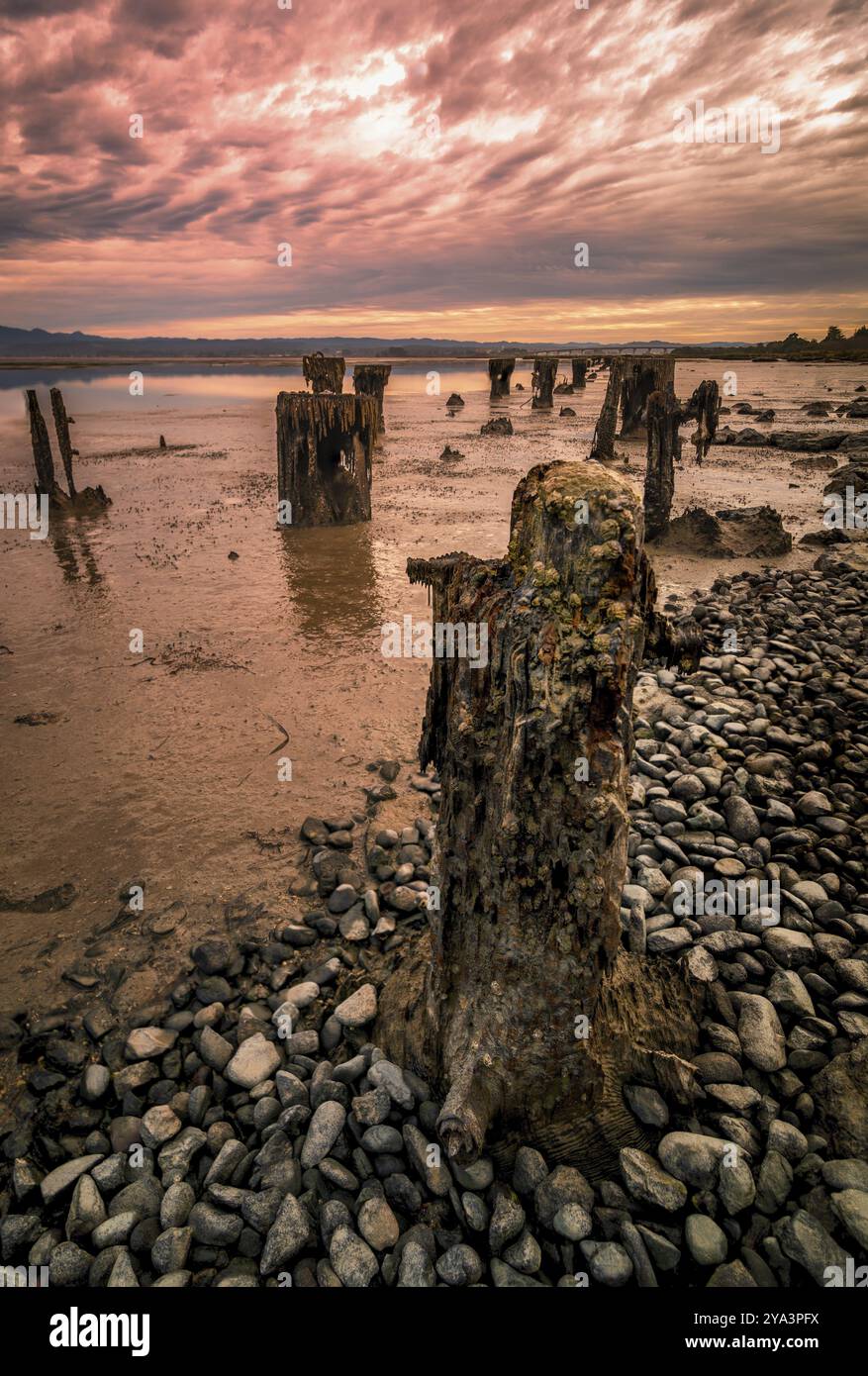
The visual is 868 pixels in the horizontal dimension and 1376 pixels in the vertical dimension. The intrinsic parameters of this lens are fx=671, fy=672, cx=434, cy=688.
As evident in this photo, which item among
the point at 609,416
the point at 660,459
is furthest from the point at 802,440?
the point at 660,459

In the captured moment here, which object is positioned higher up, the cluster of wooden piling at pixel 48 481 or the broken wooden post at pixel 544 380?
the broken wooden post at pixel 544 380

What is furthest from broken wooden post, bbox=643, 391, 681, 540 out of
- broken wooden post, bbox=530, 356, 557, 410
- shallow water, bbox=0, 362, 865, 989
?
broken wooden post, bbox=530, 356, 557, 410

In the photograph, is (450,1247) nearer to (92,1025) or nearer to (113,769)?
(92,1025)

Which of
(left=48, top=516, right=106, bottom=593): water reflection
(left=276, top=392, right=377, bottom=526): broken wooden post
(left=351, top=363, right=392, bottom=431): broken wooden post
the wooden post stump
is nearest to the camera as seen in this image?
(left=48, top=516, right=106, bottom=593): water reflection

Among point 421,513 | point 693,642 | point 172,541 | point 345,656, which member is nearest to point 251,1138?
point 693,642

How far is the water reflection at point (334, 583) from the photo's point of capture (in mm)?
9531

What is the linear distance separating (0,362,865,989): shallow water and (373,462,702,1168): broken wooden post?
7.67 feet

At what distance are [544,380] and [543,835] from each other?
143 ft

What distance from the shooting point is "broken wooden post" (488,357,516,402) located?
149ft

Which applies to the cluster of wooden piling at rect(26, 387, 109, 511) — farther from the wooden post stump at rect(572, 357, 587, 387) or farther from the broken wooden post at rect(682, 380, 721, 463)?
the wooden post stump at rect(572, 357, 587, 387)

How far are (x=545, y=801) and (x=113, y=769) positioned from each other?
4778mm

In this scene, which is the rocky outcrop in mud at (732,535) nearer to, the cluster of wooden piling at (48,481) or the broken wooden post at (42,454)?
the cluster of wooden piling at (48,481)

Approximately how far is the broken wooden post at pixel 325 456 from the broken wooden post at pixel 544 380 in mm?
29958

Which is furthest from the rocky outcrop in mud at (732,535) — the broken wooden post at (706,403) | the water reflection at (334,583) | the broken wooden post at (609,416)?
the broken wooden post at (609,416)
